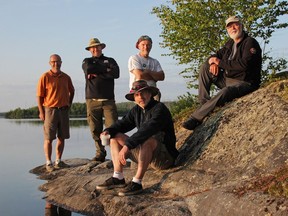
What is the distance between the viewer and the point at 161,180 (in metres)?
7.70

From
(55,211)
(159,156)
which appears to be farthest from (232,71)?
(55,211)

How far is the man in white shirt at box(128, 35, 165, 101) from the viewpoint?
9.11 m

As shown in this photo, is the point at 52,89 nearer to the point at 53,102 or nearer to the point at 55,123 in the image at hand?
the point at 53,102

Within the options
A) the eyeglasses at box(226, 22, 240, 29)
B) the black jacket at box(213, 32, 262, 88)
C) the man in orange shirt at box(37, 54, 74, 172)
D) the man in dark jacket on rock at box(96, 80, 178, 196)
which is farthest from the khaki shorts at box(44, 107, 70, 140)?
the eyeglasses at box(226, 22, 240, 29)

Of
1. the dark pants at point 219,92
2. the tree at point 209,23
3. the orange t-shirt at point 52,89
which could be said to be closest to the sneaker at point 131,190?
the dark pants at point 219,92

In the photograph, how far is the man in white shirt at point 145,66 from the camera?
9.11 m

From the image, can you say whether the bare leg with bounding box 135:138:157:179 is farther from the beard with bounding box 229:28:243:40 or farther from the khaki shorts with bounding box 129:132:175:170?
the beard with bounding box 229:28:243:40

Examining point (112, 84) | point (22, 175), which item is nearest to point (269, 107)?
point (112, 84)

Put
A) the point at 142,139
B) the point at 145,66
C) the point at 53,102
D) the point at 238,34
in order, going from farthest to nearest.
Result: the point at 53,102 < the point at 145,66 < the point at 238,34 < the point at 142,139

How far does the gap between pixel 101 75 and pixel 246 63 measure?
3.69 metres

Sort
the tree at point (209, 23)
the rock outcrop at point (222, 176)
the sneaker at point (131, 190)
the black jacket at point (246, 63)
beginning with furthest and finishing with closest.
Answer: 1. the tree at point (209, 23)
2. the black jacket at point (246, 63)
3. the sneaker at point (131, 190)
4. the rock outcrop at point (222, 176)

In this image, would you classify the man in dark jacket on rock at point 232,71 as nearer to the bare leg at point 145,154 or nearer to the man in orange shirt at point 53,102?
the bare leg at point 145,154

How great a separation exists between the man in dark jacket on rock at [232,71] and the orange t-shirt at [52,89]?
3.79m

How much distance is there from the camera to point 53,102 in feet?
36.1
